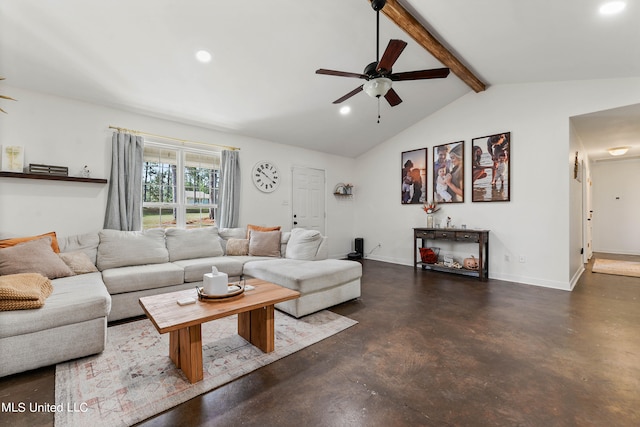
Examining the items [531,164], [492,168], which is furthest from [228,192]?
[531,164]

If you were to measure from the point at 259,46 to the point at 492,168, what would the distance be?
13.5 feet

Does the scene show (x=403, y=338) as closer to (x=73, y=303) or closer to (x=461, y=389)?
(x=461, y=389)

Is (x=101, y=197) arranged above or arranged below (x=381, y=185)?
below

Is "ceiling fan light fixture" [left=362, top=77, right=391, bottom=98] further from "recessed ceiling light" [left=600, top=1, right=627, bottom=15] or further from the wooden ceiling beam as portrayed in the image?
"recessed ceiling light" [left=600, top=1, right=627, bottom=15]

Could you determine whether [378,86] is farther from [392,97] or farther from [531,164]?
[531,164]

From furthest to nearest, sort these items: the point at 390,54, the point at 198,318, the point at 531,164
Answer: the point at 531,164, the point at 390,54, the point at 198,318

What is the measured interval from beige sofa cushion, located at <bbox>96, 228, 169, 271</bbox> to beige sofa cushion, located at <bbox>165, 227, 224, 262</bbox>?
12 cm

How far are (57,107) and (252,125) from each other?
254cm

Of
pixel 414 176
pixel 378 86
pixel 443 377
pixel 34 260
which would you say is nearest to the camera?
pixel 443 377

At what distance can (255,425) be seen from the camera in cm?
148

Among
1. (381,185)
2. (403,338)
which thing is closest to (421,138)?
(381,185)

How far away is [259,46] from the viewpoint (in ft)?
10.5

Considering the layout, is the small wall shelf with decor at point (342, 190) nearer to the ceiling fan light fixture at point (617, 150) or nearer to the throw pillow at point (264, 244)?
the throw pillow at point (264, 244)

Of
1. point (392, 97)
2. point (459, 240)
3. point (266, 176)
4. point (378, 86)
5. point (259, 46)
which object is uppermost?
point (259, 46)
